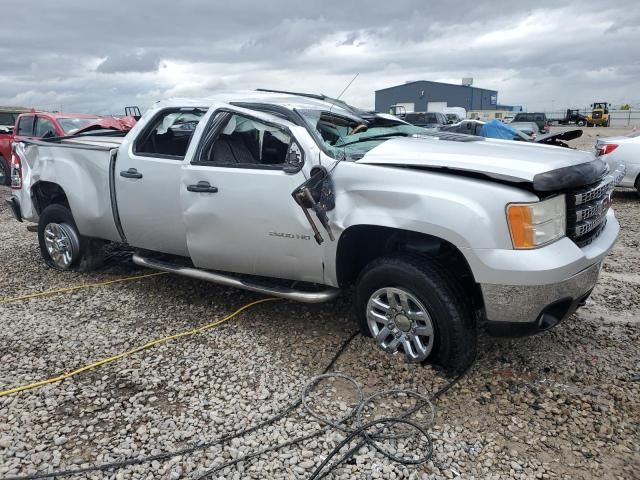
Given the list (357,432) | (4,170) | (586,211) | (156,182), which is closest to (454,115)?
(4,170)

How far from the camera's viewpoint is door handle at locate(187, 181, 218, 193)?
3.97m

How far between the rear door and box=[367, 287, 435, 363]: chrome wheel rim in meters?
1.74

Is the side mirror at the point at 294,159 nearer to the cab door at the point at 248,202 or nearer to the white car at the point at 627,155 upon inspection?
the cab door at the point at 248,202

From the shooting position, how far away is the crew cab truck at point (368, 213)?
2.96m

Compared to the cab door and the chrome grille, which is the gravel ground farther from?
the chrome grille

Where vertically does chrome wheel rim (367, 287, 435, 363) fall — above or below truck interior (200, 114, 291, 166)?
below

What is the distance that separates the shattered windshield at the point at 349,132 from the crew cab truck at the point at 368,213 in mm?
18

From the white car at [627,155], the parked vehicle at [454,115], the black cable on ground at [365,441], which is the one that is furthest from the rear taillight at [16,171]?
the parked vehicle at [454,115]

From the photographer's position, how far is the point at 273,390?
10.9 feet

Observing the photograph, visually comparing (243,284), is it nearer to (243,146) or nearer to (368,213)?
(243,146)

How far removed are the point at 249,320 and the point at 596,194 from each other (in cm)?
269

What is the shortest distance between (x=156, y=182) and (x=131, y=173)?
1.12ft

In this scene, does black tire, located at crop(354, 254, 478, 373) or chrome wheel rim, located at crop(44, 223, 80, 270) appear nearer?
black tire, located at crop(354, 254, 478, 373)

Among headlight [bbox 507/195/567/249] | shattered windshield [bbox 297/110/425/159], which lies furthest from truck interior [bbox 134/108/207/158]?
headlight [bbox 507/195/567/249]
